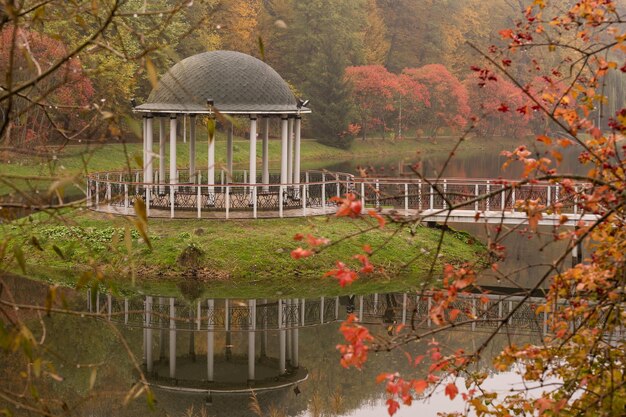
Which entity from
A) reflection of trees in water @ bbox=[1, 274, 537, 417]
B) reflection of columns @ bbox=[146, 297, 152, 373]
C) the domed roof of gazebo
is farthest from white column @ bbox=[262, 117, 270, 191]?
reflection of trees in water @ bbox=[1, 274, 537, 417]

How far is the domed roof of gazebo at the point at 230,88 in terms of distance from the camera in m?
26.7

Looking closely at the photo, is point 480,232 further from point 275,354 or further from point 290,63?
point 290,63

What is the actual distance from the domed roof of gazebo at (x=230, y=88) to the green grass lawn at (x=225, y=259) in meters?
3.06

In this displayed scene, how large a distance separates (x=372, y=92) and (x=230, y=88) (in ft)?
143

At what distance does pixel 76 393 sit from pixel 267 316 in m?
5.77

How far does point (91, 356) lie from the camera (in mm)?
Result: 17922

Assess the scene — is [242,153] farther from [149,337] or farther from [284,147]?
[149,337]

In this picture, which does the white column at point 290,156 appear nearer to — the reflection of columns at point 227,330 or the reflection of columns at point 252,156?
the reflection of columns at point 252,156

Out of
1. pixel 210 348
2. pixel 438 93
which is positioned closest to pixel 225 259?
pixel 210 348

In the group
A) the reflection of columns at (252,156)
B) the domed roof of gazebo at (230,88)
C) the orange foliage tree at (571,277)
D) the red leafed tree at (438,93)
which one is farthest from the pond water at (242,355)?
the red leafed tree at (438,93)

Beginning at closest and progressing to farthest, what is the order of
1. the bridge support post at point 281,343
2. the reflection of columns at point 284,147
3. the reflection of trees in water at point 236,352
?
the reflection of trees in water at point 236,352 < the bridge support post at point 281,343 < the reflection of columns at point 284,147

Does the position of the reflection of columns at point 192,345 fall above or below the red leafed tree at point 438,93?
below

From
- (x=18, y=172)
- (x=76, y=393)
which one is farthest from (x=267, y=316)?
(x=18, y=172)

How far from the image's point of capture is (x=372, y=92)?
229 feet
